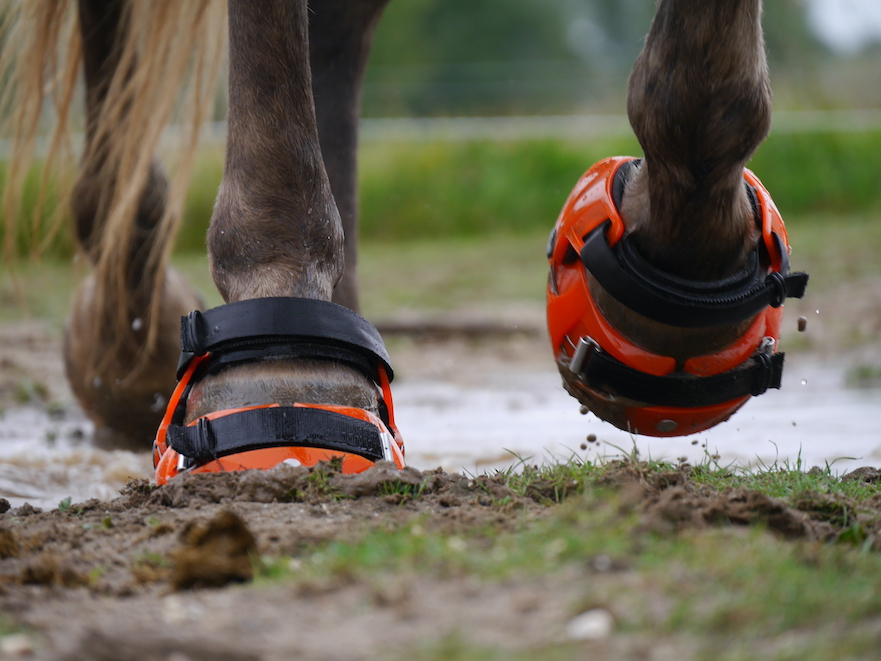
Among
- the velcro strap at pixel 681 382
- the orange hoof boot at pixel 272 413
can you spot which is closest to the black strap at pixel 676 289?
the velcro strap at pixel 681 382

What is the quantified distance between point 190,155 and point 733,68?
143 centimetres

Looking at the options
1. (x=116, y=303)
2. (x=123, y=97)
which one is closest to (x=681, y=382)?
(x=123, y=97)

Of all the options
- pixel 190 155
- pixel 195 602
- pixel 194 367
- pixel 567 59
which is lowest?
pixel 195 602

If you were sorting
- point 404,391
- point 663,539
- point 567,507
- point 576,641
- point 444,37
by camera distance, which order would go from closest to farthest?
point 576,641
point 663,539
point 567,507
point 404,391
point 444,37

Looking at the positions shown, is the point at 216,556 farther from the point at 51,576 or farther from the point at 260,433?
the point at 260,433

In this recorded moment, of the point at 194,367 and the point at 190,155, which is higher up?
the point at 190,155

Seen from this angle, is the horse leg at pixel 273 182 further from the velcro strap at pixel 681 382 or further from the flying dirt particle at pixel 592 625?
the flying dirt particle at pixel 592 625

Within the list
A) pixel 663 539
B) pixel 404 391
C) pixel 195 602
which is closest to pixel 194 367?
pixel 195 602

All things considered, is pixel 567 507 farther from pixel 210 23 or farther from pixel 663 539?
pixel 210 23

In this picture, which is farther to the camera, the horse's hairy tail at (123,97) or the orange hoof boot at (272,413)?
the horse's hairy tail at (123,97)

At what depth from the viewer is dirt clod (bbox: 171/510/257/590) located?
3.31 ft

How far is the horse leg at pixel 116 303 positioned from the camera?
2562 mm

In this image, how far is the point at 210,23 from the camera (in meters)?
2.26

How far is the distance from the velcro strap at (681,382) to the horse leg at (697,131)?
0.30ft
